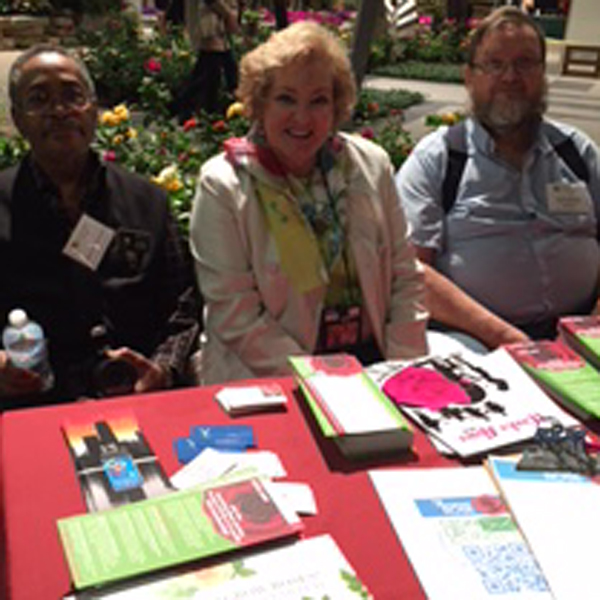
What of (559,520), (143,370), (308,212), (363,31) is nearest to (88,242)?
(143,370)

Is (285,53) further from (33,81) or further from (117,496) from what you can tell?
(117,496)

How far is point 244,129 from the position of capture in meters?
3.79

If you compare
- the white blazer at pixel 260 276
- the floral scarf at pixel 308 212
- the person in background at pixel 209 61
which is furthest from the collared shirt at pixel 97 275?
the person in background at pixel 209 61

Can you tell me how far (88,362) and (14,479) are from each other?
882 mm

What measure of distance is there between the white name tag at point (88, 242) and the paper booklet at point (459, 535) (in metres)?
1.15

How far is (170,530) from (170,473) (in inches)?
7.7

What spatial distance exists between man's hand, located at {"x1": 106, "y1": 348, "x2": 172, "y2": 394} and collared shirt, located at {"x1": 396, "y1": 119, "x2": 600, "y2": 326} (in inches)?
41.2

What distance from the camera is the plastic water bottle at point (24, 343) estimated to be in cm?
186

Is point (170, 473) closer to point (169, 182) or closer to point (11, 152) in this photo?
point (169, 182)

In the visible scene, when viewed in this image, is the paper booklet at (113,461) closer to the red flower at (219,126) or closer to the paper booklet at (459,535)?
the paper booklet at (459,535)

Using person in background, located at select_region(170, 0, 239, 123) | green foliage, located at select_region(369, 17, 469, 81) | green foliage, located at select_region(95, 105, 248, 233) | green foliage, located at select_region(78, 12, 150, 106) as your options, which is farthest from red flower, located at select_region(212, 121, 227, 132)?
green foliage, located at select_region(369, 17, 469, 81)

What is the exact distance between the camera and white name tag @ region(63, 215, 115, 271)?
6.63ft

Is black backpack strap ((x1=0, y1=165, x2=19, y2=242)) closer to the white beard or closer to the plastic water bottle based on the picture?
the plastic water bottle

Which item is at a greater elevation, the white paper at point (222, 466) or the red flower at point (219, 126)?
the red flower at point (219, 126)
